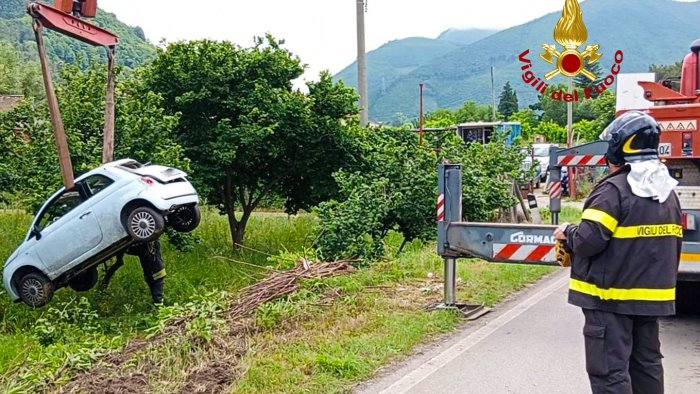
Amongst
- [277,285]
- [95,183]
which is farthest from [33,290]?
[277,285]

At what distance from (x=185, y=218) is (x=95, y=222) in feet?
4.23

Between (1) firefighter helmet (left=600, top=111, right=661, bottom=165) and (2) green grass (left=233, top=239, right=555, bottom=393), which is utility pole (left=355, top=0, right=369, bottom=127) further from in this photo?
(1) firefighter helmet (left=600, top=111, right=661, bottom=165)

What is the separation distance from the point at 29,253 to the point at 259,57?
634cm

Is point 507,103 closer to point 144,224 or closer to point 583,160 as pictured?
point 583,160

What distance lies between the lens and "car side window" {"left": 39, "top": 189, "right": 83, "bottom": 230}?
1012 cm

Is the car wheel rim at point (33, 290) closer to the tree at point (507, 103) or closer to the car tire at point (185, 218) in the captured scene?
the car tire at point (185, 218)

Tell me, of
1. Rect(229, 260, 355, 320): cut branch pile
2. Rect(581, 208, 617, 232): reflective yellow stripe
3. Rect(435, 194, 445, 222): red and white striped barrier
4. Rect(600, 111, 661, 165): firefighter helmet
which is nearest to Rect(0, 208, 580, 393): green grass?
A: Rect(229, 260, 355, 320): cut branch pile

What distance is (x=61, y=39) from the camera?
84.1 m

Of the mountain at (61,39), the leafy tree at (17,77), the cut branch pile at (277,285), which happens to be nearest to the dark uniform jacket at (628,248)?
the cut branch pile at (277,285)

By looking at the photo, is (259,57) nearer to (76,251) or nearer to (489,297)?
(76,251)

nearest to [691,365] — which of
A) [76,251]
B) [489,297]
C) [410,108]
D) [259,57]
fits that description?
[489,297]

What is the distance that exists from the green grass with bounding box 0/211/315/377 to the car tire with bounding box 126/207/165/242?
4.64ft

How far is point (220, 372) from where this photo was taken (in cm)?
A: 598

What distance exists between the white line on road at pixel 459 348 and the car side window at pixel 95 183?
5.44 meters
